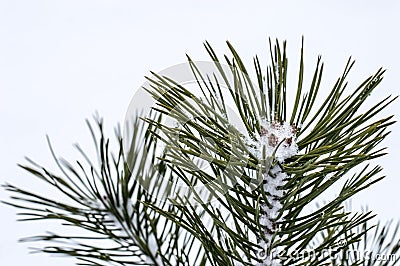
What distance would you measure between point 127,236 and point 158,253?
0.11 feet

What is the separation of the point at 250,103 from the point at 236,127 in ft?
0.05

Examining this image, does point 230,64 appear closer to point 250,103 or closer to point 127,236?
point 250,103

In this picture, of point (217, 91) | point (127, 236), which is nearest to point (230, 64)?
point (217, 91)

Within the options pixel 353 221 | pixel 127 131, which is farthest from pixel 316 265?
pixel 127 131

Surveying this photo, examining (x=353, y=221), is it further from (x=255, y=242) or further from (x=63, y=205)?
(x=63, y=205)

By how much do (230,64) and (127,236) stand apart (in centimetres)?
13

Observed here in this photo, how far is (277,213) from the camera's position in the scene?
28 centimetres

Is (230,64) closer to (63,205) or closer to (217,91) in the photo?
(217,91)

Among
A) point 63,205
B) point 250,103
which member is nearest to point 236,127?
point 250,103

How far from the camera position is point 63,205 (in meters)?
0.34

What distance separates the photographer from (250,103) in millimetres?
292

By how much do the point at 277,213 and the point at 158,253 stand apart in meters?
0.08

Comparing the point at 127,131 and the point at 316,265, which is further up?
the point at 127,131

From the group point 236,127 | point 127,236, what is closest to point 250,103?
point 236,127
